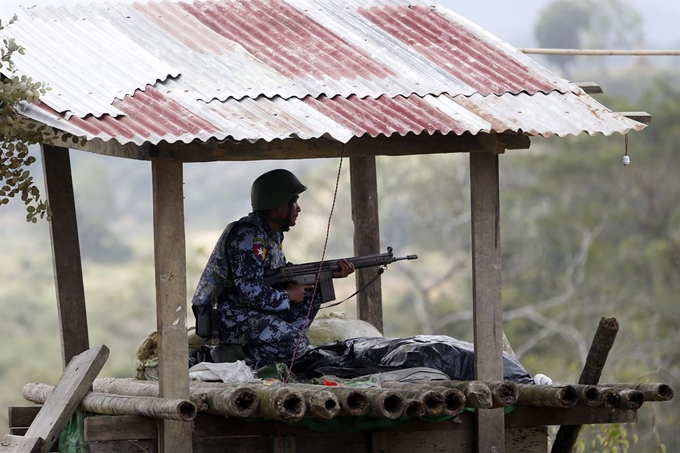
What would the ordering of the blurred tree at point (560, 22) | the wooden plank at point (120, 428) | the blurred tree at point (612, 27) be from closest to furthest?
the wooden plank at point (120, 428) < the blurred tree at point (612, 27) < the blurred tree at point (560, 22)

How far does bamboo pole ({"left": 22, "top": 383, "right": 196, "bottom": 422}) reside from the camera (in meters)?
5.84

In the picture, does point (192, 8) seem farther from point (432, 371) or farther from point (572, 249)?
point (572, 249)

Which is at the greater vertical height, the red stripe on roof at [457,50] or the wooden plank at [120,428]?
the red stripe on roof at [457,50]

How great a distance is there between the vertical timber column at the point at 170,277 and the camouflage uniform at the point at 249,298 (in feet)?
3.05

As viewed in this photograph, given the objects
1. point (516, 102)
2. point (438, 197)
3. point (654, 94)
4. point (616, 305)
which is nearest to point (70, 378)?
point (516, 102)

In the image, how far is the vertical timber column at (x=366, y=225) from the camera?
30.7 ft

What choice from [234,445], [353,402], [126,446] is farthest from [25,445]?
[353,402]

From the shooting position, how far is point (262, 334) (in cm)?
716

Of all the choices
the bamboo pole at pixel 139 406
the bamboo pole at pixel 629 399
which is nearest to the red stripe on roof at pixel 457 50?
the bamboo pole at pixel 629 399

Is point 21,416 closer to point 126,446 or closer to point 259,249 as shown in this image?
point 126,446

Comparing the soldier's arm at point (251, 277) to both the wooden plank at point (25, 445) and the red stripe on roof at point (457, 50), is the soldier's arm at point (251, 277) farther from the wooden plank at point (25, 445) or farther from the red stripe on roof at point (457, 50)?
the red stripe on roof at point (457, 50)

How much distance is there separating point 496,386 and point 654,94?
24.9m

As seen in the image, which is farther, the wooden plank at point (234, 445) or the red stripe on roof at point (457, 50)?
the red stripe on roof at point (457, 50)

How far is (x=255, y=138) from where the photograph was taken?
19.1ft
